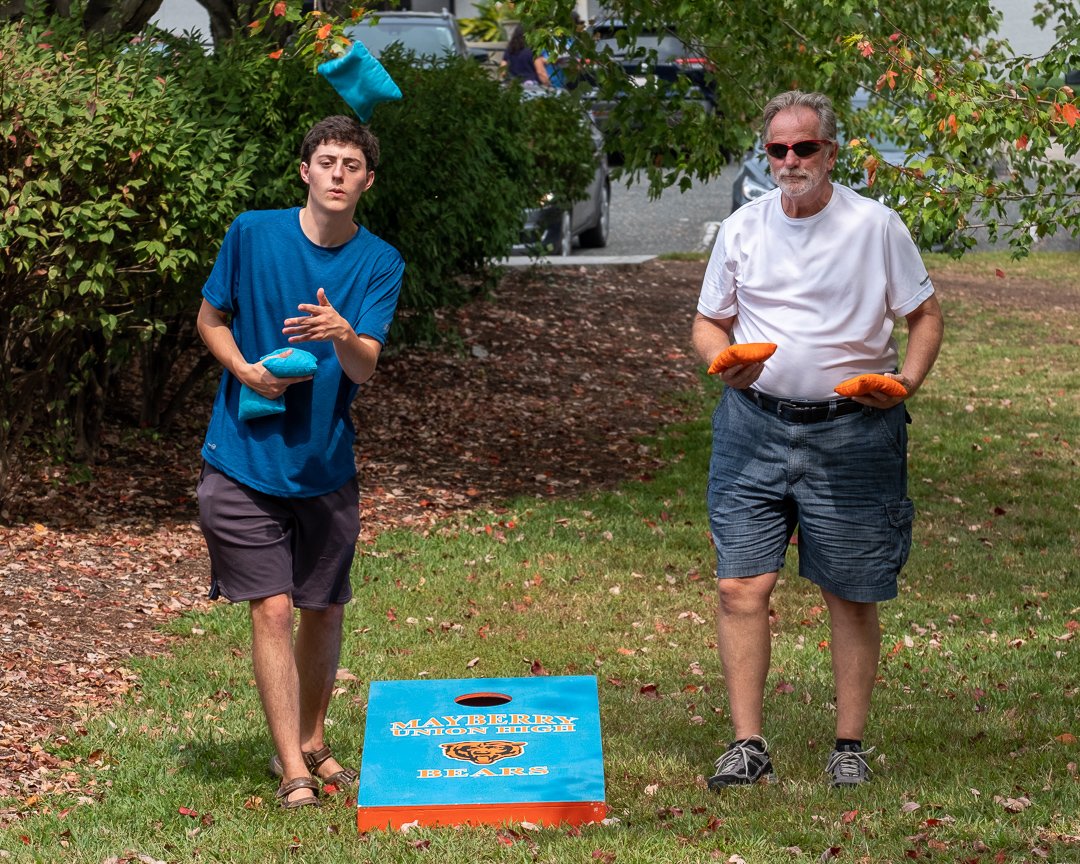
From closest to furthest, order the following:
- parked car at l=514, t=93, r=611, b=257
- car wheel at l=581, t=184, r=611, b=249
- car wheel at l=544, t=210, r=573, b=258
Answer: parked car at l=514, t=93, r=611, b=257 → car wheel at l=544, t=210, r=573, b=258 → car wheel at l=581, t=184, r=611, b=249

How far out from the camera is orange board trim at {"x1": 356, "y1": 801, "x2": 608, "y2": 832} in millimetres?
4418

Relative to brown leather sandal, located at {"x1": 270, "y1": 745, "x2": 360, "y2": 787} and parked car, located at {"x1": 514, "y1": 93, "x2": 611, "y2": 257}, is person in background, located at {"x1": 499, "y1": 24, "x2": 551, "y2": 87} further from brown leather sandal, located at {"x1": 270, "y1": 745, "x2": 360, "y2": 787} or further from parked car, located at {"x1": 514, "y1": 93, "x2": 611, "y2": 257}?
brown leather sandal, located at {"x1": 270, "y1": 745, "x2": 360, "y2": 787}

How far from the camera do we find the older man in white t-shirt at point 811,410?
Answer: 4.56 metres

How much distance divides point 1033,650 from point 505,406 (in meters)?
5.69

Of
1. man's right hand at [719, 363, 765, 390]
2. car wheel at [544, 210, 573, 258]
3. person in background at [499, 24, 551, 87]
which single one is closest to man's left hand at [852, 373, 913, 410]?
man's right hand at [719, 363, 765, 390]

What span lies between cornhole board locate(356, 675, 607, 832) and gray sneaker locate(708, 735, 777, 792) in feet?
1.41

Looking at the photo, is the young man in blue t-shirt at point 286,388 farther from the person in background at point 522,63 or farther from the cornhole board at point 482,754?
the person in background at point 522,63

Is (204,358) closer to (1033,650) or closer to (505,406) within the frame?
(505,406)

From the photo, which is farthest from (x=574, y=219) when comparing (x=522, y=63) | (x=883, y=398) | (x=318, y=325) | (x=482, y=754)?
(x=318, y=325)

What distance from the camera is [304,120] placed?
8961 mm

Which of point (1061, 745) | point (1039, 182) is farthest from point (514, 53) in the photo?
point (1061, 745)

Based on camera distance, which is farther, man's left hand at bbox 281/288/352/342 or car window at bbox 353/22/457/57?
car window at bbox 353/22/457/57

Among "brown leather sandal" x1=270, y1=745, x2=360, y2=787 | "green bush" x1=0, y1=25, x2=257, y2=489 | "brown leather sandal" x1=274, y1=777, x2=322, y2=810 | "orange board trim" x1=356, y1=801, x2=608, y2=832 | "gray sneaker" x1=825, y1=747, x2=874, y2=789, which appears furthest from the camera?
"green bush" x1=0, y1=25, x2=257, y2=489

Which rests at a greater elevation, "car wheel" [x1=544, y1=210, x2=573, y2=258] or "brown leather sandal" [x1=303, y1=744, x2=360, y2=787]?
"car wheel" [x1=544, y1=210, x2=573, y2=258]
